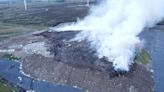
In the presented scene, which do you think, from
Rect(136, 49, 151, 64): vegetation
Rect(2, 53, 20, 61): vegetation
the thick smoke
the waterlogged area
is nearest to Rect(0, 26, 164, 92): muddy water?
the waterlogged area

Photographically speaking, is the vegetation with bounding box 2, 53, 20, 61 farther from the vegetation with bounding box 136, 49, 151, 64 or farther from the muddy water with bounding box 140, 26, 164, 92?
the muddy water with bounding box 140, 26, 164, 92

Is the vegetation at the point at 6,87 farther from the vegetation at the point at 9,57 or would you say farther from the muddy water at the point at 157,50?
the muddy water at the point at 157,50

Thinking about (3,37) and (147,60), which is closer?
(147,60)

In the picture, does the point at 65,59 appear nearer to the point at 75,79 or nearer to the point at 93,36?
the point at 75,79

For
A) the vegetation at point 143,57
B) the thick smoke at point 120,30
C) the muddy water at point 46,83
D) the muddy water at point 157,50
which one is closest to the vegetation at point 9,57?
the muddy water at point 46,83

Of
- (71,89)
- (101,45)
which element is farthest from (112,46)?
(71,89)

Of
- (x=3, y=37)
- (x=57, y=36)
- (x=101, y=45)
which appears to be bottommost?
(x=3, y=37)
